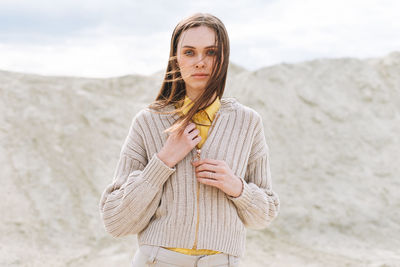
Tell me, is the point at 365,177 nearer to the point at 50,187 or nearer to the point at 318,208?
the point at 318,208

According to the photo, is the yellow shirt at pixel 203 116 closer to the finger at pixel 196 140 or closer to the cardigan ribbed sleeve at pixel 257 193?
the finger at pixel 196 140

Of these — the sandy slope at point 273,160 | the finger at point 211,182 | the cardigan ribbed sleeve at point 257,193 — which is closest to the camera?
the finger at point 211,182

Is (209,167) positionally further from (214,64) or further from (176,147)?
(214,64)

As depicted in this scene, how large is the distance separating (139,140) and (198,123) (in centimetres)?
25

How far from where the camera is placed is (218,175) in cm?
168

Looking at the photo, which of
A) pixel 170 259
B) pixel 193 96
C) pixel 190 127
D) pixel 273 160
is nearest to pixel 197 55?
pixel 193 96

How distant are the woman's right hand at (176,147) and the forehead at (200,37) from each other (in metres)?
0.34

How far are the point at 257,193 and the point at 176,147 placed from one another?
1.24ft

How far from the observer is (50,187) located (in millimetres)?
6020

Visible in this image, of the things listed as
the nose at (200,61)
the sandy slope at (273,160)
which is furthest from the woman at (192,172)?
the sandy slope at (273,160)

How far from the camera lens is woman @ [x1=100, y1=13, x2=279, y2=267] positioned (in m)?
1.70

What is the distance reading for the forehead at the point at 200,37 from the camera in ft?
5.73

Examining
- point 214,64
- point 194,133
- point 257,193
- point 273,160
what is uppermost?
point 214,64

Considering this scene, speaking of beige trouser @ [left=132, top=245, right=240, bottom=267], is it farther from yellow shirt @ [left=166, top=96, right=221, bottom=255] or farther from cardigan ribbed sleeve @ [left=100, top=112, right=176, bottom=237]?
yellow shirt @ [left=166, top=96, right=221, bottom=255]
